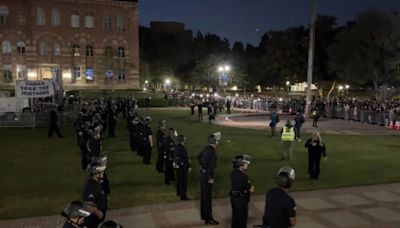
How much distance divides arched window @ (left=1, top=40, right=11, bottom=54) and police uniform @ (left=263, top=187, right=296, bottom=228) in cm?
6498

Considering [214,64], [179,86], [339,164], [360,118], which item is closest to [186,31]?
[179,86]

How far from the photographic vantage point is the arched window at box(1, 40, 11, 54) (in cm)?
6272

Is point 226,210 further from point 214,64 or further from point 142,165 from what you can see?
point 214,64

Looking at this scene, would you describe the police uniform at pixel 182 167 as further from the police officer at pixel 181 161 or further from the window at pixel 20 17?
the window at pixel 20 17

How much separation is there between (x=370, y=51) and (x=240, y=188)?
5589cm

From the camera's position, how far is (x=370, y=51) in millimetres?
58094

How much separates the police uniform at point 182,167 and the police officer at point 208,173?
1.56 meters

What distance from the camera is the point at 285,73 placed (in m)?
69.8

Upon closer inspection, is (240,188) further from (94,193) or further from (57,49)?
(57,49)

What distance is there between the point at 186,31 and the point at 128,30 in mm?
92929

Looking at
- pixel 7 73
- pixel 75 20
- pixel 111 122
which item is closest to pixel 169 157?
pixel 111 122

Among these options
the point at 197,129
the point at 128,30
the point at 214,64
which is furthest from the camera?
the point at 214,64

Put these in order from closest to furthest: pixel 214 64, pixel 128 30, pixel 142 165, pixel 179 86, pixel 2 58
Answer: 1. pixel 142 165
2. pixel 2 58
3. pixel 128 30
4. pixel 214 64
5. pixel 179 86

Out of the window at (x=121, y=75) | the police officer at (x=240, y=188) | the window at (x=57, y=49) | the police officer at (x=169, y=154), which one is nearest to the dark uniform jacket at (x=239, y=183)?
the police officer at (x=240, y=188)
